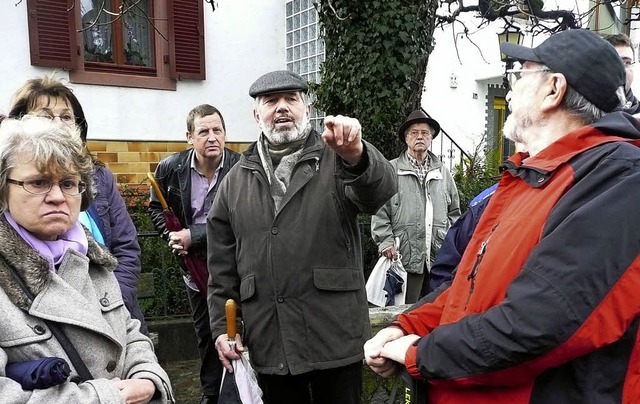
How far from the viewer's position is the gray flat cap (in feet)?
8.27

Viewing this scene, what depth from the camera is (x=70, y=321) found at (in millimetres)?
1525

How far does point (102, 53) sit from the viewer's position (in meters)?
6.68

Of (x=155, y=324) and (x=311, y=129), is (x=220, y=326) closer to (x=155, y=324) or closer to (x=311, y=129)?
(x=311, y=129)

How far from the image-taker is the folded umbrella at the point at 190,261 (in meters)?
3.48

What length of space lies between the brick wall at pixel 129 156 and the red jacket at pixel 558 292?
18.9ft

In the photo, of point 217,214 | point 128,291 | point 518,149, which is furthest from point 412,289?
point 518,149

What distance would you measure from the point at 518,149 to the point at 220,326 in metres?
1.58

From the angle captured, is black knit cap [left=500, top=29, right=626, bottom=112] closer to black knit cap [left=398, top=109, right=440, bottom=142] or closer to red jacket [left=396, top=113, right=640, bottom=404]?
red jacket [left=396, top=113, right=640, bottom=404]

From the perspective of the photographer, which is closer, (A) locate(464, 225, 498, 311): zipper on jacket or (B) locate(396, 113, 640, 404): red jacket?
(B) locate(396, 113, 640, 404): red jacket

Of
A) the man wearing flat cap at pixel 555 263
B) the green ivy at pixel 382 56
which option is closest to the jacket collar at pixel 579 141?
the man wearing flat cap at pixel 555 263

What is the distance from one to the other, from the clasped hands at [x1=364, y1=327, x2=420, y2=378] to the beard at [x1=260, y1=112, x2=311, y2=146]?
113 cm

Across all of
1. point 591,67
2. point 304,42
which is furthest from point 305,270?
point 304,42

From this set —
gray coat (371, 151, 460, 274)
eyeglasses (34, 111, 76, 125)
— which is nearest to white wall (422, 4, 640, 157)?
gray coat (371, 151, 460, 274)

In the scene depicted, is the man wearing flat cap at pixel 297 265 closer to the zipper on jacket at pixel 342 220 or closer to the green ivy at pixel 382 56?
the zipper on jacket at pixel 342 220
